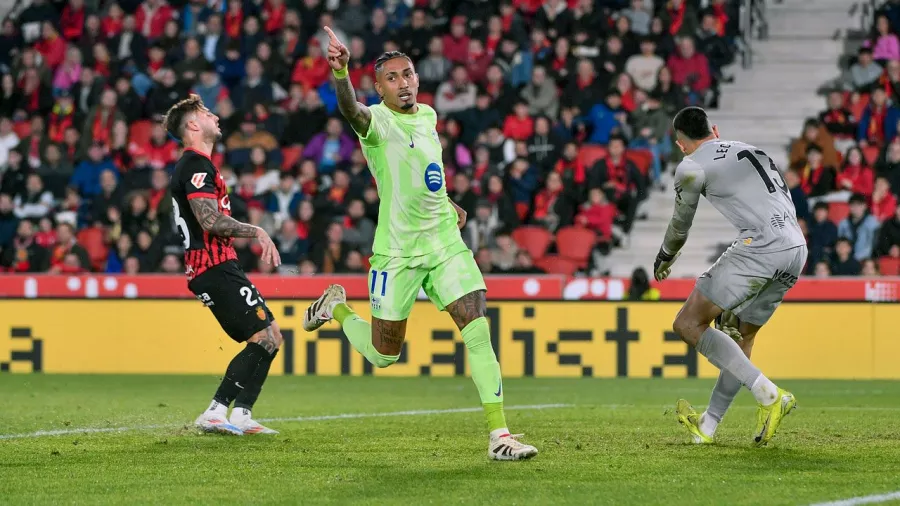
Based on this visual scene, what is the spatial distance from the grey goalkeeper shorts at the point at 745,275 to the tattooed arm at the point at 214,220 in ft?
9.65

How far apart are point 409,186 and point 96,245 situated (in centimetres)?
1282

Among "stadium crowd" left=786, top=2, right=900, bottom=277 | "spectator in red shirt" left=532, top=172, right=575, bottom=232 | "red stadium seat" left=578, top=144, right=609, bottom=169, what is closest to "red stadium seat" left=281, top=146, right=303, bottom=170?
"spectator in red shirt" left=532, top=172, right=575, bottom=232

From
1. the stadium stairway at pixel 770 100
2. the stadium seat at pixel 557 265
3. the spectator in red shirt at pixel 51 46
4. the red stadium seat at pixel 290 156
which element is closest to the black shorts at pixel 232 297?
the stadium seat at pixel 557 265

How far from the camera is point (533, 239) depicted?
18.9 metres

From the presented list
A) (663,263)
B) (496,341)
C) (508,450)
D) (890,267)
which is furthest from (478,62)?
(508,450)

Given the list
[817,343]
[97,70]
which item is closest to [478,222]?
[817,343]

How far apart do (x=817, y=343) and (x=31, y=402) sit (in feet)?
28.7

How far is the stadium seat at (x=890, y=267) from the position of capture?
17719 mm

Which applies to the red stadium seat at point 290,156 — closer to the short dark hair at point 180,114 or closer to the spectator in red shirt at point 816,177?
the spectator in red shirt at point 816,177

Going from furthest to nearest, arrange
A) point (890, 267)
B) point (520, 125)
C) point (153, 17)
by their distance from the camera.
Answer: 1. point (153, 17)
2. point (520, 125)
3. point (890, 267)

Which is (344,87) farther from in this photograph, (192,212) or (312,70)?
(312,70)

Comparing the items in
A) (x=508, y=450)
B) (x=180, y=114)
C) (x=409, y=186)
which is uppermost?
(x=180, y=114)

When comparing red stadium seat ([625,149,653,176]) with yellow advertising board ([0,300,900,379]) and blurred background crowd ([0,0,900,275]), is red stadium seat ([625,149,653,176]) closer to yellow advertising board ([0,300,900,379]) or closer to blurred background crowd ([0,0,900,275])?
blurred background crowd ([0,0,900,275])

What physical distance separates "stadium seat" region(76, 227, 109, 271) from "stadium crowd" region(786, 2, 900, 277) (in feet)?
31.0
